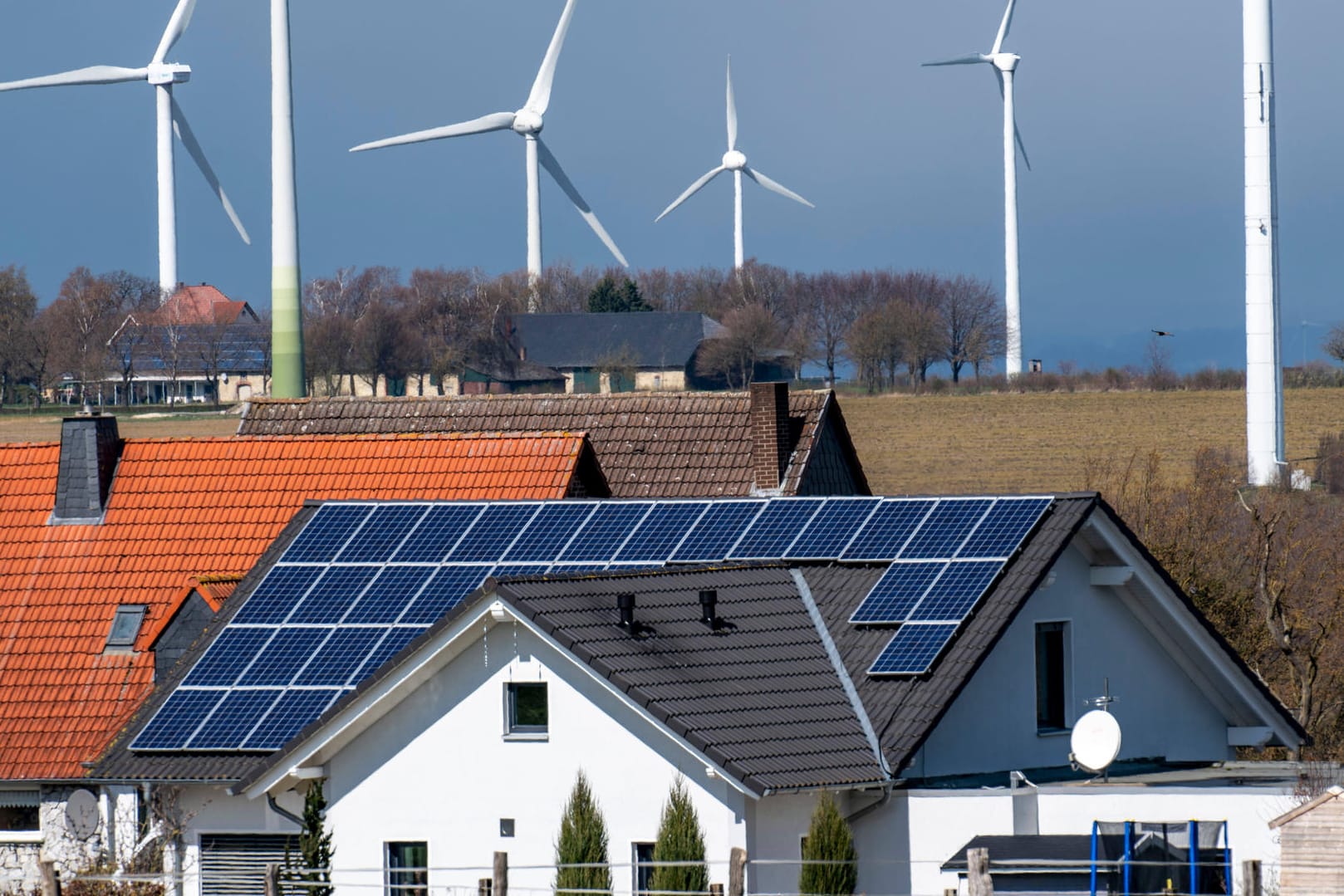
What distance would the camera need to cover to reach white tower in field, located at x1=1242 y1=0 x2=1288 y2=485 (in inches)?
2554

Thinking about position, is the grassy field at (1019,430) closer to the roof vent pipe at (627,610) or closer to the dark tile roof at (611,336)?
the dark tile roof at (611,336)

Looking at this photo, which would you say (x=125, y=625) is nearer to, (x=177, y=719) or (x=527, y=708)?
(x=177, y=719)

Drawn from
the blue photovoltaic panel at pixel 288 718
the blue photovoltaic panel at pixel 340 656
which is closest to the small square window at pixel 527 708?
the blue photovoltaic panel at pixel 288 718

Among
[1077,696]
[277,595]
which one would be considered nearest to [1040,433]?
[1077,696]

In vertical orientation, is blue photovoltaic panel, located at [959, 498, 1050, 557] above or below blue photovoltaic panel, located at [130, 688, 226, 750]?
above

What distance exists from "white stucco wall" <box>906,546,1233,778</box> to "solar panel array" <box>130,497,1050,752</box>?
88 cm

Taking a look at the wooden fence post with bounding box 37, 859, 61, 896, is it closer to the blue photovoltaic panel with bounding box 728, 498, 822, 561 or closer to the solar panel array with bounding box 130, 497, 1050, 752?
the solar panel array with bounding box 130, 497, 1050, 752

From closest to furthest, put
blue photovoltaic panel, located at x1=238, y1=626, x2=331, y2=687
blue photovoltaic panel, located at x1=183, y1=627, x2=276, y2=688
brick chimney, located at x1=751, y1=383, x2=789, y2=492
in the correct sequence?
blue photovoltaic panel, located at x1=238, y1=626, x2=331, y2=687
blue photovoltaic panel, located at x1=183, y1=627, x2=276, y2=688
brick chimney, located at x1=751, y1=383, x2=789, y2=492

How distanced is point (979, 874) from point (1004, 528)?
896cm

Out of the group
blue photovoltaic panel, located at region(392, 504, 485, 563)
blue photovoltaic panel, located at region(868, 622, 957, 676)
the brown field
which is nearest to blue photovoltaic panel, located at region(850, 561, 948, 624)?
blue photovoltaic panel, located at region(868, 622, 957, 676)

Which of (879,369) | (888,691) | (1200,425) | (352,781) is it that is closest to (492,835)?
(352,781)

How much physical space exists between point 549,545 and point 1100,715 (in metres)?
7.45

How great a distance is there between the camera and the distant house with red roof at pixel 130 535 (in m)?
29.3

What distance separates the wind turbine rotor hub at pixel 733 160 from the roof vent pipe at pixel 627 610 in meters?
91.2
